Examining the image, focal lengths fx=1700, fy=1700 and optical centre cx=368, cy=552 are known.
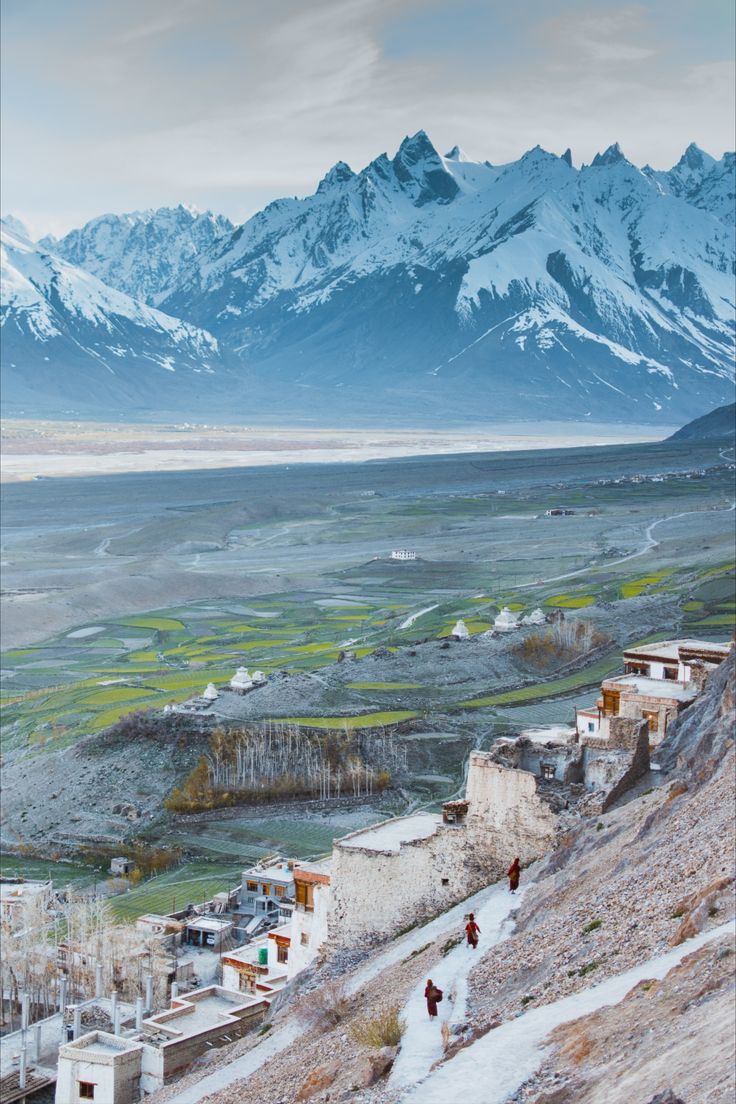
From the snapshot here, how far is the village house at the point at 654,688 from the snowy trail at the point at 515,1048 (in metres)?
10.2

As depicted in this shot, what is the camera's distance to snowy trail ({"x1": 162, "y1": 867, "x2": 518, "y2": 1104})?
19391mm

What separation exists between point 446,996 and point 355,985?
10.7 feet

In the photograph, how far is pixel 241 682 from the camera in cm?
5584

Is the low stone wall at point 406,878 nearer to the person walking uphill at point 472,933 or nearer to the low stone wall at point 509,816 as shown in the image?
the low stone wall at point 509,816

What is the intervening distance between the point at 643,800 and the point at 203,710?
3152 cm

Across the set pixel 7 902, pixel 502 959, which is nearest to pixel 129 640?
pixel 7 902

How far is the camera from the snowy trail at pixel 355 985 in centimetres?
1939

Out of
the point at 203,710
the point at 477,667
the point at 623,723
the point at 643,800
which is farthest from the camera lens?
the point at 477,667

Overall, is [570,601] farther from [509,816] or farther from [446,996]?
[446,996]

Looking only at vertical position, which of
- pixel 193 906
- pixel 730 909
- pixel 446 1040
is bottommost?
pixel 193 906

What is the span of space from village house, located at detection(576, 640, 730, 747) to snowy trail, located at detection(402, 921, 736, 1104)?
10.2 metres

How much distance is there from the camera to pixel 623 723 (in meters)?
25.2

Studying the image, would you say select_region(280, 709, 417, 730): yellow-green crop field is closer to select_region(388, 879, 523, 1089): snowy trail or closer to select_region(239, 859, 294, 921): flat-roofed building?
select_region(239, 859, 294, 921): flat-roofed building

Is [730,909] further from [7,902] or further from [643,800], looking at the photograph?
[7,902]
